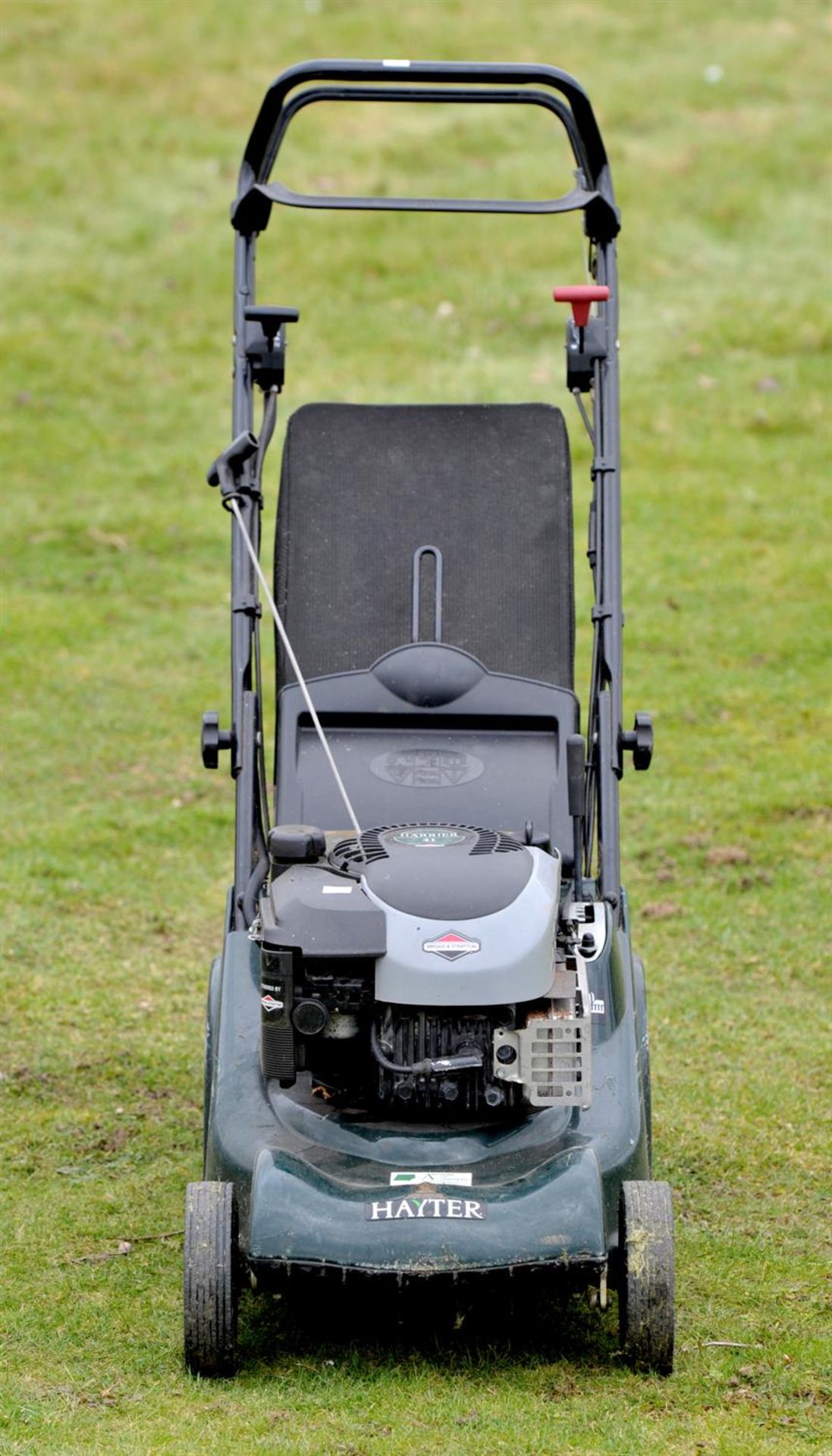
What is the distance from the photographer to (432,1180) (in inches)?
200

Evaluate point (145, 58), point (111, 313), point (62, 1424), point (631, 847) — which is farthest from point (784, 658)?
point (145, 58)

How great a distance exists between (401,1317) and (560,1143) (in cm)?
68

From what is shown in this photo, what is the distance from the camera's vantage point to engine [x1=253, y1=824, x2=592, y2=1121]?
5.08m

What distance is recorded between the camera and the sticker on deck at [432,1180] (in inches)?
199

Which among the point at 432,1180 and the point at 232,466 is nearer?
the point at 432,1180

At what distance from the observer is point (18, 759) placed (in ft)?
36.0

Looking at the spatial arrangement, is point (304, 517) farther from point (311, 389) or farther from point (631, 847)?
point (311, 389)

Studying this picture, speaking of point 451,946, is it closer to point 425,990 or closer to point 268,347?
point 425,990

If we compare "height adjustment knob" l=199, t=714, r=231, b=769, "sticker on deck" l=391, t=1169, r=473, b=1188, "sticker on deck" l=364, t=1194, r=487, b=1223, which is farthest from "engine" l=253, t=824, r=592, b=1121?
"height adjustment knob" l=199, t=714, r=231, b=769

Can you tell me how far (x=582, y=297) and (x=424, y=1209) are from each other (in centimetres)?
320

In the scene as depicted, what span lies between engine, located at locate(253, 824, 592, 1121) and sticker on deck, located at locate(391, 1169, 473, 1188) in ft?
0.72

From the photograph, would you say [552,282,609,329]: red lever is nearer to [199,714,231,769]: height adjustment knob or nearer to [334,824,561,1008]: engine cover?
[199,714,231,769]: height adjustment knob

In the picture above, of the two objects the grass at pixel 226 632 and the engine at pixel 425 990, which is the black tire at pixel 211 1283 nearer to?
the grass at pixel 226 632

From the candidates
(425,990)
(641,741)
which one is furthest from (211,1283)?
(641,741)
